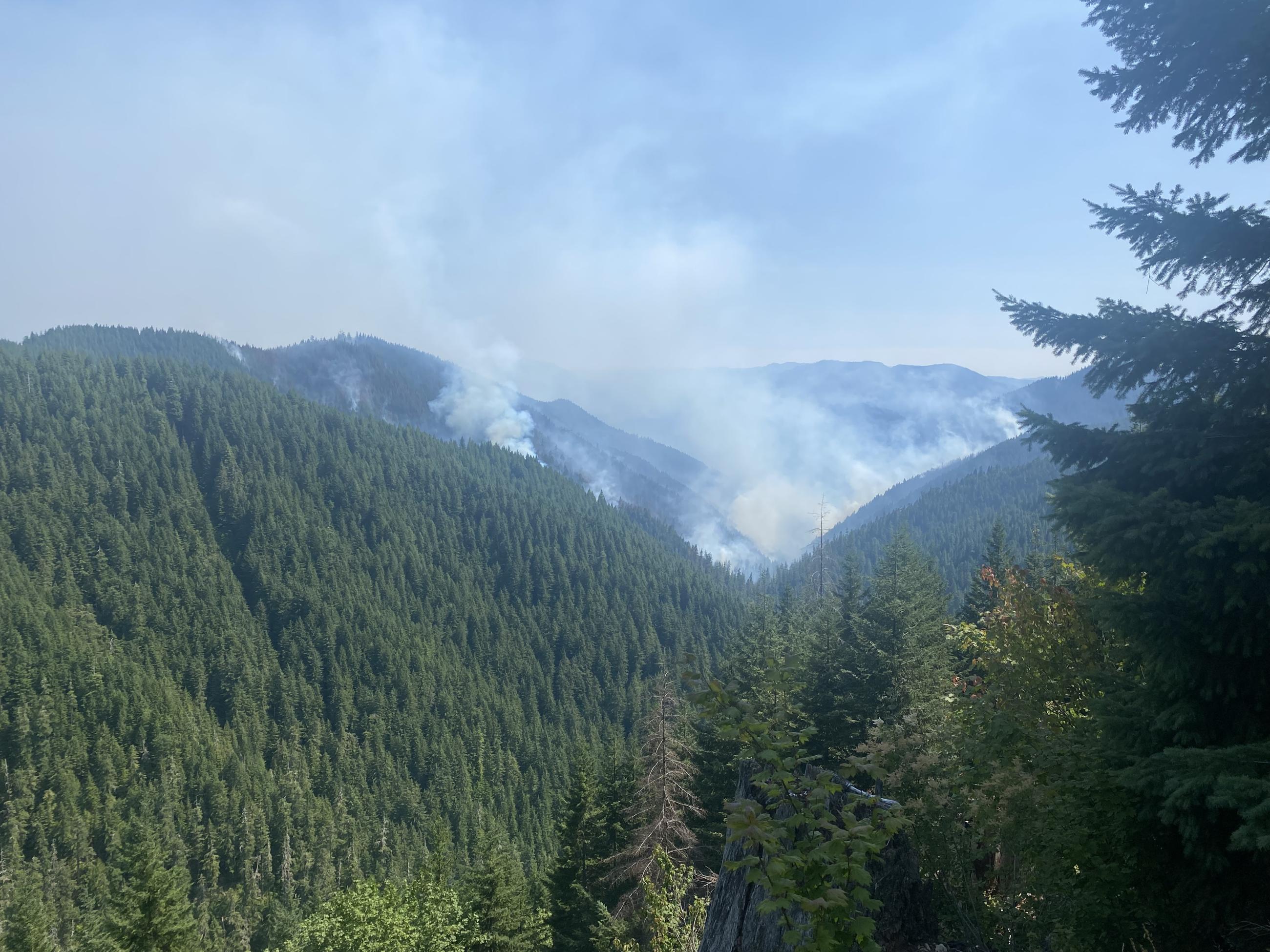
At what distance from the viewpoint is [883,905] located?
6086 mm

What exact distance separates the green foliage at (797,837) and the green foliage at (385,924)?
27861 millimetres

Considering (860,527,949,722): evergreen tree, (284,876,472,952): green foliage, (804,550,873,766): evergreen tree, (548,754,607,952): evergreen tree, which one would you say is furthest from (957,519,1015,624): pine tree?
(284,876,472,952): green foliage

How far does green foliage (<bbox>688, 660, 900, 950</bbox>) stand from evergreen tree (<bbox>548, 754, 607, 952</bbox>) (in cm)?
2784

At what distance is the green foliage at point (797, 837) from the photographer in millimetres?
4133

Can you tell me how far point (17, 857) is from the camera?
100312mm

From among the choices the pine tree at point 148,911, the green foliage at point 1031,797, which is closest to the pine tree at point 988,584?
the green foliage at point 1031,797

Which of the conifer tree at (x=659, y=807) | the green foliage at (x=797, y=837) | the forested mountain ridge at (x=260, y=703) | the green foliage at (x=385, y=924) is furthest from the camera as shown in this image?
the forested mountain ridge at (x=260, y=703)

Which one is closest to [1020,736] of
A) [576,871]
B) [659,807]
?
[659,807]

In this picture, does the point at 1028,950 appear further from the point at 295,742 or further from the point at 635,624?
Result: the point at 635,624

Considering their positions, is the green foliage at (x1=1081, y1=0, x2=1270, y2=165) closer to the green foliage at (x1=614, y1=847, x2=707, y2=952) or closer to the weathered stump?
the weathered stump

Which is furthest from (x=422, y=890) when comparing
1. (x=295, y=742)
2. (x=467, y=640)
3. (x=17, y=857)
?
(x=467, y=640)

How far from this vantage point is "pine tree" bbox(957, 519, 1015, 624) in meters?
31.5

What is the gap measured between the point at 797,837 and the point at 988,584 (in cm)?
2709

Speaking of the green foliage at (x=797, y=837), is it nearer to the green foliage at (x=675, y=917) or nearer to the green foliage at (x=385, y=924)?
the green foliage at (x=675, y=917)
